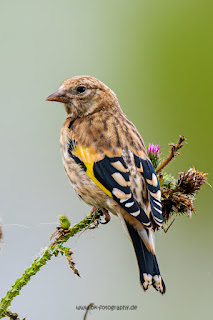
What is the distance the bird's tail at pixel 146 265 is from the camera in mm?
3658

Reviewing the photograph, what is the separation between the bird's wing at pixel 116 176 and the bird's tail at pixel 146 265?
0.65 ft

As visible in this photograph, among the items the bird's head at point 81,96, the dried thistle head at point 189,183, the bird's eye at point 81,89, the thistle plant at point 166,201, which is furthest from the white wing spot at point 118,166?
the bird's eye at point 81,89

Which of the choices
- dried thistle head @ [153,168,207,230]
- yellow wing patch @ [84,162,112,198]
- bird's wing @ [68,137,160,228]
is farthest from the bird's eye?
dried thistle head @ [153,168,207,230]

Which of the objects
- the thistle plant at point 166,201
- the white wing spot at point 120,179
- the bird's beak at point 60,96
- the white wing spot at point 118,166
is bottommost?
the thistle plant at point 166,201

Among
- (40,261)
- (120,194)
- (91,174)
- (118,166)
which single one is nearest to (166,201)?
(120,194)

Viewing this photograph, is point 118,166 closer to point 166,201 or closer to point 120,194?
point 120,194

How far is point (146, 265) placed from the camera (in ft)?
12.3

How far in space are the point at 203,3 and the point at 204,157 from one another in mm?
2298

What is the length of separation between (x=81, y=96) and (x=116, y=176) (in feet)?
3.57

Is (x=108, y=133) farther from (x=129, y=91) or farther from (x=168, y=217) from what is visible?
(x=129, y=91)

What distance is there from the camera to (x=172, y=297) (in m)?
6.48

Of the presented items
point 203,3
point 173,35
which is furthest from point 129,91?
point 203,3

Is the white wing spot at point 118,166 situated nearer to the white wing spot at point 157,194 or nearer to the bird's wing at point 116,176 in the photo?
the bird's wing at point 116,176

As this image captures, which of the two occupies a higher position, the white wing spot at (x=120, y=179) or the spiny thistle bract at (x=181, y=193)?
the white wing spot at (x=120, y=179)
